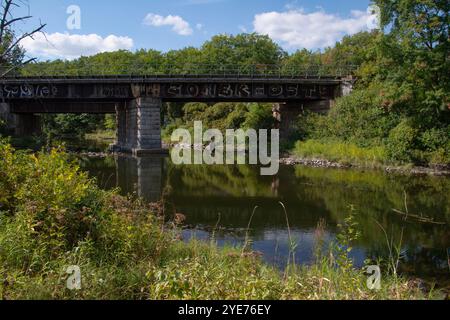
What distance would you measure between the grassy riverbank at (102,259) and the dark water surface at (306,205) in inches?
65.4

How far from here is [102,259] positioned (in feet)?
23.6

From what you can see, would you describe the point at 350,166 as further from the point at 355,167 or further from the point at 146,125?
the point at 146,125

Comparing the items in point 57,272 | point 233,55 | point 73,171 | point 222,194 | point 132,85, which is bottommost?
point 222,194

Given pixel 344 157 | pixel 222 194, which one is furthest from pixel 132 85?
pixel 222 194

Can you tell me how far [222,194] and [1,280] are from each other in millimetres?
15829

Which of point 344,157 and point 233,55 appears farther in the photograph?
point 233,55

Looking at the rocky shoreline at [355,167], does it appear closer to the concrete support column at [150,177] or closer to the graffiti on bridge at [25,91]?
the concrete support column at [150,177]

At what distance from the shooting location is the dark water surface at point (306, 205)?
38.3 ft

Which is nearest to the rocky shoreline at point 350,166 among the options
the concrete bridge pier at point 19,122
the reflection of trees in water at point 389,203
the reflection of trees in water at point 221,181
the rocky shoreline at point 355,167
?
the rocky shoreline at point 355,167

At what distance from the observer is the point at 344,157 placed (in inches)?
1332

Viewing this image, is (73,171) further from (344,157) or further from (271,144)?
(271,144)

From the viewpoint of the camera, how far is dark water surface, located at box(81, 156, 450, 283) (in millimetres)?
11688

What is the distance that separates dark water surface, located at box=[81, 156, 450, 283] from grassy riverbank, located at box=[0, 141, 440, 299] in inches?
65.4

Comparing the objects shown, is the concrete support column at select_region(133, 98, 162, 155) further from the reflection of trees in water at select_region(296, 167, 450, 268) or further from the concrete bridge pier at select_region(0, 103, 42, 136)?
the reflection of trees in water at select_region(296, 167, 450, 268)
